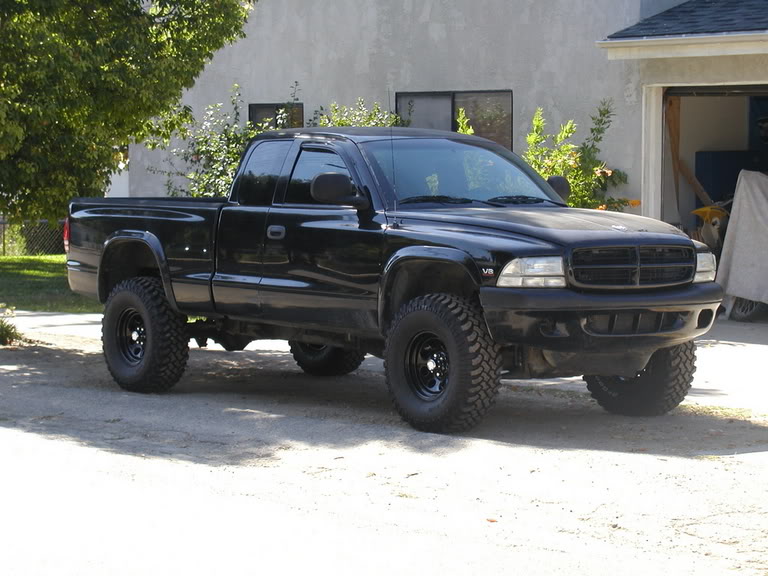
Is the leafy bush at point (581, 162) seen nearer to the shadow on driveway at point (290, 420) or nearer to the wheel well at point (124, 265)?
the shadow on driveway at point (290, 420)

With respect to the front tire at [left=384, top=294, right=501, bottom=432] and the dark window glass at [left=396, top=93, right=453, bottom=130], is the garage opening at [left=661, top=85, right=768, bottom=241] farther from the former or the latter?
the front tire at [left=384, top=294, right=501, bottom=432]

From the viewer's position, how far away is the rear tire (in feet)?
39.7

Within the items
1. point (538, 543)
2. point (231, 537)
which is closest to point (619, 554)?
point (538, 543)

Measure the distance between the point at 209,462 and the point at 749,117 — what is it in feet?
43.0

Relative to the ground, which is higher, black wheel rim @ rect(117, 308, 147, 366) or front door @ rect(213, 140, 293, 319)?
front door @ rect(213, 140, 293, 319)

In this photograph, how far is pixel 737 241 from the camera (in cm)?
1611

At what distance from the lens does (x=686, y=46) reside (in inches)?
612

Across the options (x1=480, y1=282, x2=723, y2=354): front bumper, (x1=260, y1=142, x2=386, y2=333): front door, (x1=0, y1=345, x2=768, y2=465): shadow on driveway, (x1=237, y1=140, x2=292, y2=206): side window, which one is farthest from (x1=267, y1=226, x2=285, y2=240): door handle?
(x1=480, y1=282, x2=723, y2=354): front bumper

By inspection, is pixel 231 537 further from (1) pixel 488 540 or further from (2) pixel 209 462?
(2) pixel 209 462

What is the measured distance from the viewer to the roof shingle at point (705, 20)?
1524 cm

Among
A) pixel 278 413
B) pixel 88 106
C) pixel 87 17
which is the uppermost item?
pixel 87 17

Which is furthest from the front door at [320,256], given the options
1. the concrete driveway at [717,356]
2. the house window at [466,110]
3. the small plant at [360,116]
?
the house window at [466,110]

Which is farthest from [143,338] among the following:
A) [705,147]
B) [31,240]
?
[31,240]

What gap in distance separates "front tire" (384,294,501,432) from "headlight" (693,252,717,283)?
1.53 meters
